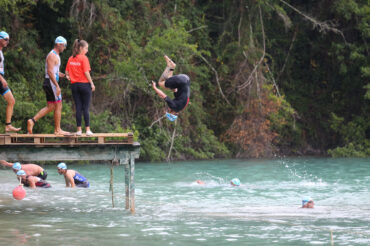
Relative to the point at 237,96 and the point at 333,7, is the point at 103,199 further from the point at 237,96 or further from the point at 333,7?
the point at 333,7

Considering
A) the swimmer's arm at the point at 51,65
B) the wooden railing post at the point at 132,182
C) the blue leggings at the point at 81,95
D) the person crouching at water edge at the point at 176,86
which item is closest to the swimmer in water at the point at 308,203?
the person crouching at water edge at the point at 176,86

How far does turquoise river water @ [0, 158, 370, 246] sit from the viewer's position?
12719mm

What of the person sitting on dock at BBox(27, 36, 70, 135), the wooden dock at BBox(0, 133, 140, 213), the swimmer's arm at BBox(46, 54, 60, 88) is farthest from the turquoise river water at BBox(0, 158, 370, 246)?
the swimmer's arm at BBox(46, 54, 60, 88)

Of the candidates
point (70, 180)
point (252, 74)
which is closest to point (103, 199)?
point (70, 180)

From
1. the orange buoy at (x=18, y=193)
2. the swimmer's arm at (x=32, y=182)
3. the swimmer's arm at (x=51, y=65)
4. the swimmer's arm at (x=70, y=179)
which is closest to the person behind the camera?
the swimmer's arm at (x=51, y=65)

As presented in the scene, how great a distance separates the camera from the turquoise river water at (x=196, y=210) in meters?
12.7

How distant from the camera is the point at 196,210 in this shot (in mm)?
16469

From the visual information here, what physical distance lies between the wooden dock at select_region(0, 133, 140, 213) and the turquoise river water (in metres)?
1.24

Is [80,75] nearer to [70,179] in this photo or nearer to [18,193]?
A: [18,193]

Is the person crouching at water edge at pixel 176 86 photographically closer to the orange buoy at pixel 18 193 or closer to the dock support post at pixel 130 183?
the dock support post at pixel 130 183

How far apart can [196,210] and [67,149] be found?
330 centimetres

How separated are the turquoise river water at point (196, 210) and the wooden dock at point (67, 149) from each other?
4.07 ft

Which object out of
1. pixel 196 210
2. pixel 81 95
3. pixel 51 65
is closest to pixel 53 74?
pixel 51 65

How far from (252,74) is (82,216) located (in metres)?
18.6
